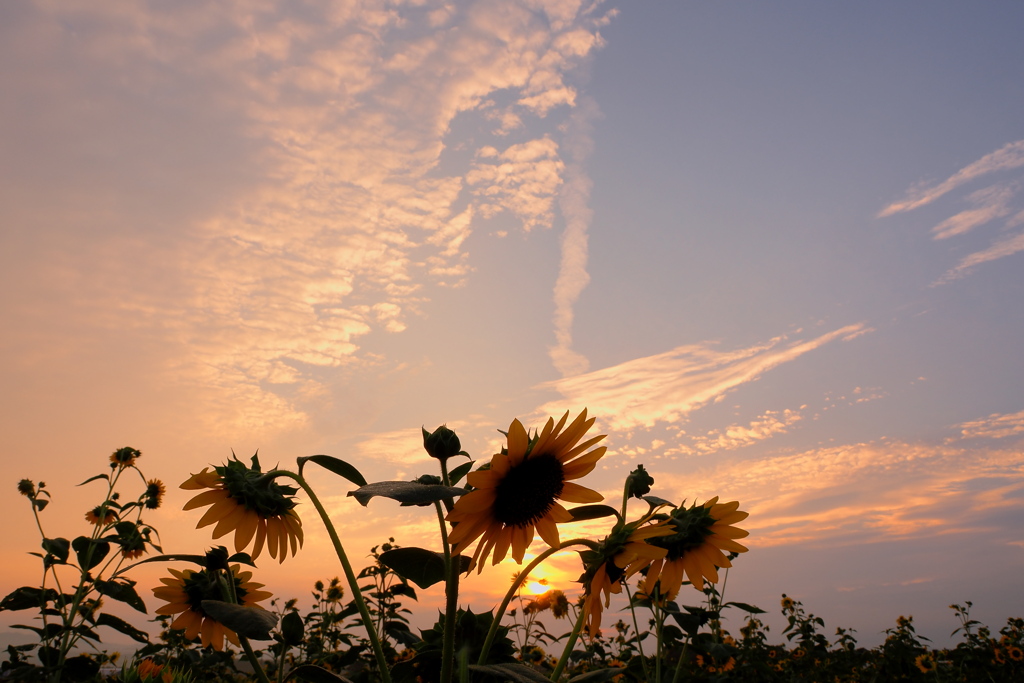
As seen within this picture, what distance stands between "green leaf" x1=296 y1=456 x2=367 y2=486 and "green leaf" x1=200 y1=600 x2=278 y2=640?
36cm

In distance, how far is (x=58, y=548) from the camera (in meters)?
4.02

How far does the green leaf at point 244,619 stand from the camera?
5.20ft

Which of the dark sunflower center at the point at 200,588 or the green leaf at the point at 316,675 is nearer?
the green leaf at the point at 316,675

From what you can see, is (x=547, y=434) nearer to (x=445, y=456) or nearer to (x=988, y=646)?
(x=445, y=456)

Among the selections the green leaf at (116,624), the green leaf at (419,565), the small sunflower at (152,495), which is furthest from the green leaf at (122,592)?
the green leaf at (419,565)

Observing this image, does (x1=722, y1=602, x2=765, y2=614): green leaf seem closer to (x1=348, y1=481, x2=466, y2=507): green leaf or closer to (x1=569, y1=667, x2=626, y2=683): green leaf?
(x1=569, y1=667, x2=626, y2=683): green leaf

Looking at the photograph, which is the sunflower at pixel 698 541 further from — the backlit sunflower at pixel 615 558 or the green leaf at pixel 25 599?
the green leaf at pixel 25 599

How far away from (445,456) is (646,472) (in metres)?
0.74

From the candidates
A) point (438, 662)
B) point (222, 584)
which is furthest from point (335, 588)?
point (438, 662)

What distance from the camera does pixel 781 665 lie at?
24.2 ft

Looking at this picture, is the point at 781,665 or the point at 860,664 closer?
the point at 781,665

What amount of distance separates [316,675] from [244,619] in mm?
239

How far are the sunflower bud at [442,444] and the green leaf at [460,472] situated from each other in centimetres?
11

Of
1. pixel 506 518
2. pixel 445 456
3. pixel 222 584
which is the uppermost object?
pixel 445 456
